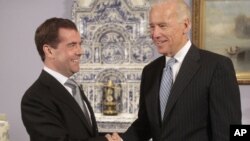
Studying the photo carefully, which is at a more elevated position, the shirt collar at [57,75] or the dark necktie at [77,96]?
the shirt collar at [57,75]

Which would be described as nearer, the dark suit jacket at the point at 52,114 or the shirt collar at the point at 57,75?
the dark suit jacket at the point at 52,114

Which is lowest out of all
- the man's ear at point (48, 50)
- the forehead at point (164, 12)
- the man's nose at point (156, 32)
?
the man's ear at point (48, 50)

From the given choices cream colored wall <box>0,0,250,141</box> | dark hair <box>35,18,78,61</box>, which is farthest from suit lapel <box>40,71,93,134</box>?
cream colored wall <box>0,0,250,141</box>

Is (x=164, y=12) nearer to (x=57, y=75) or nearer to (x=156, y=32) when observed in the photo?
(x=156, y=32)

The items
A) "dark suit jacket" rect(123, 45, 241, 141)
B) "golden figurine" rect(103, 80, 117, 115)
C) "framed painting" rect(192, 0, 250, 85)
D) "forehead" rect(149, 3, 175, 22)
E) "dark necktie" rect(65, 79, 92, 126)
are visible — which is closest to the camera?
"dark suit jacket" rect(123, 45, 241, 141)

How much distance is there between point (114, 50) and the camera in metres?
3.59

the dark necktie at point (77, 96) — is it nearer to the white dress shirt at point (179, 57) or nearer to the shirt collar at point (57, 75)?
the shirt collar at point (57, 75)

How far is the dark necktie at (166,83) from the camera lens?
69.4 inches

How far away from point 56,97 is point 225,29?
2255 millimetres

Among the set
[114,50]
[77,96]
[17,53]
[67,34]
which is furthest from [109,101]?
[67,34]

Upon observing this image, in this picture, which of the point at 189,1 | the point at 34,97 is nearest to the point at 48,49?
the point at 34,97

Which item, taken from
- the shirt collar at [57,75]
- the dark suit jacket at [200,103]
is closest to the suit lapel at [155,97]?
the dark suit jacket at [200,103]

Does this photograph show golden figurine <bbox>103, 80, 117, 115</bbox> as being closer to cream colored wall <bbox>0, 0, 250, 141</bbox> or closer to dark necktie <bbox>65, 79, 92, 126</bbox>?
cream colored wall <bbox>0, 0, 250, 141</bbox>

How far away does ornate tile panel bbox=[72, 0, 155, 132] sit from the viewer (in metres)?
3.49
